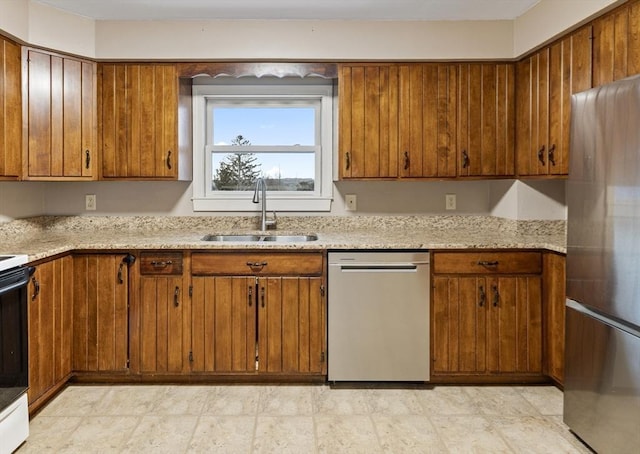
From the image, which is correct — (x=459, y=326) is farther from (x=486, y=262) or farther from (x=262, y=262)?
(x=262, y=262)

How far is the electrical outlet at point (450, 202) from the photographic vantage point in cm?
370

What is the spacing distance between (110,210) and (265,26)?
1684 mm

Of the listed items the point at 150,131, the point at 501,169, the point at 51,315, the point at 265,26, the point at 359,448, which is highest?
the point at 265,26

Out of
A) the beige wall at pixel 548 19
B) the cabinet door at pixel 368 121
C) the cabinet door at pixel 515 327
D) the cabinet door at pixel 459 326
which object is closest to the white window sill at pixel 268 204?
the cabinet door at pixel 368 121

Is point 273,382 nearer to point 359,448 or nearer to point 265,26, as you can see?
point 359,448

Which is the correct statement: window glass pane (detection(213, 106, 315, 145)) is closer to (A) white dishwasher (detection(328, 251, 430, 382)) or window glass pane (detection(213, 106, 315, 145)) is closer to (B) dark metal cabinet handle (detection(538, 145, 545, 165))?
(A) white dishwasher (detection(328, 251, 430, 382))

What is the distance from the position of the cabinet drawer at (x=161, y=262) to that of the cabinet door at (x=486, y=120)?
6.18 feet

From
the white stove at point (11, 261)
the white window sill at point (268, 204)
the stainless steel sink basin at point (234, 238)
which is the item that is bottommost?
the white stove at point (11, 261)

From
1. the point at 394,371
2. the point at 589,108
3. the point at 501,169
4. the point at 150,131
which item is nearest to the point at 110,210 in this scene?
the point at 150,131

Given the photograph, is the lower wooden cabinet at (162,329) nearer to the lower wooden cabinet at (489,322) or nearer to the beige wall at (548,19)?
the lower wooden cabinet at (489,322)

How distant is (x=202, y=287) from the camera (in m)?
3.03

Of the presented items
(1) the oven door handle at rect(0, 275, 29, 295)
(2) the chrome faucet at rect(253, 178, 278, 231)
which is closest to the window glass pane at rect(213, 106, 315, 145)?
(2) the chrome faucet at rect(253, 178, 278, 231)

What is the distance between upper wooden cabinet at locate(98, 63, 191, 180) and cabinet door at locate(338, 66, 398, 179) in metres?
1.10

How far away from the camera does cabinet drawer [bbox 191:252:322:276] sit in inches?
118
